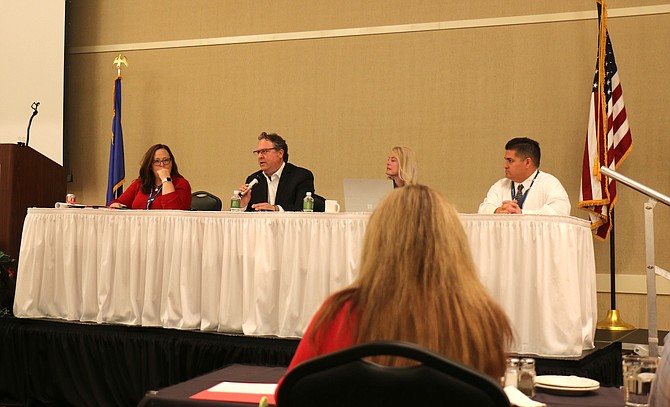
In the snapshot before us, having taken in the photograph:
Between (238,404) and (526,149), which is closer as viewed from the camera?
(238,404)

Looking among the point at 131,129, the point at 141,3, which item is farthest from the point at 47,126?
the point at 141,3

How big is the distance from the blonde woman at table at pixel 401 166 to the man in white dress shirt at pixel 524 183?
63 centimetres

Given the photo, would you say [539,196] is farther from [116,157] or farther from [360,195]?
[116,157]

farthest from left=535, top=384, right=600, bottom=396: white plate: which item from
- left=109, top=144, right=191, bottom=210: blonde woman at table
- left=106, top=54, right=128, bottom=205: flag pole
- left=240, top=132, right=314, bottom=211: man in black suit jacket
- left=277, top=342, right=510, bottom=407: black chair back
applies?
left=106, top=54, right=128, bottom=205: flag pole

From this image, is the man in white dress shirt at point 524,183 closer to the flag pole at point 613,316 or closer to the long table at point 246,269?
the long table at point 246,269

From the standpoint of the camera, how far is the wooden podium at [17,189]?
6.52 m

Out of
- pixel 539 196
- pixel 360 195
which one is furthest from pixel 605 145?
pixel 360 195

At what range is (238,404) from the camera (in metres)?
1.86

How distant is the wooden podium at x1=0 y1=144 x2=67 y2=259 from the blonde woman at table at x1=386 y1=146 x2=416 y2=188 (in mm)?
2937

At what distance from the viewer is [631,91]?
23.4ft

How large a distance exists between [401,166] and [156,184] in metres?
1.86

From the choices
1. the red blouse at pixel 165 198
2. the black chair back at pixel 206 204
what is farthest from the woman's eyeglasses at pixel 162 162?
the black chair back at pixel 206 204

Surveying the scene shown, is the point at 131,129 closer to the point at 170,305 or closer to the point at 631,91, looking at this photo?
the point at 170,305

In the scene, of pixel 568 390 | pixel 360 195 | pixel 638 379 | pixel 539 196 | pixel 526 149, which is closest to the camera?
pixel 638 379
